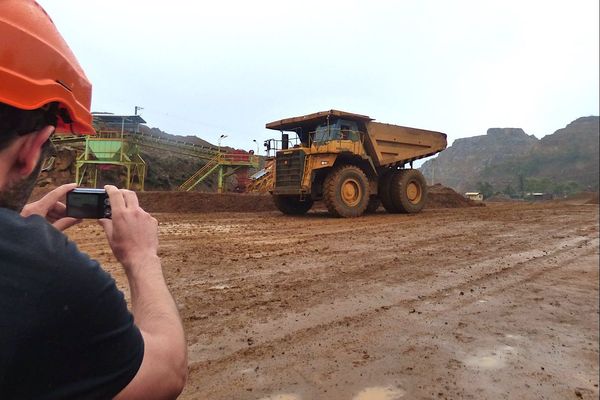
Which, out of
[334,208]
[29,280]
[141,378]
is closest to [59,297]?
[29,280]

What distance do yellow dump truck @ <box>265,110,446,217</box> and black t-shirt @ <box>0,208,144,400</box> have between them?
10.5 meters

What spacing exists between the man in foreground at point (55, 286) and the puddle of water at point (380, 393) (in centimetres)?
173

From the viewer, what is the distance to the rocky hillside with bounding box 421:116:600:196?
8219cm

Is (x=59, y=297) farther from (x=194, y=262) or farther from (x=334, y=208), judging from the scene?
(x=334, y=208)

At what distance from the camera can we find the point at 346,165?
1236 centimetres

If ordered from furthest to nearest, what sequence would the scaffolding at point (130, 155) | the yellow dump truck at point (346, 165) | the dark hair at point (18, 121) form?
the scaffolding at point (130, 155) < the yellow dump truck at point (346, 165) < the dark hair at point (18, 121)

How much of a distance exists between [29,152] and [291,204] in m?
12.5

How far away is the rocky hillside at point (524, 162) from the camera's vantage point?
3236 inches

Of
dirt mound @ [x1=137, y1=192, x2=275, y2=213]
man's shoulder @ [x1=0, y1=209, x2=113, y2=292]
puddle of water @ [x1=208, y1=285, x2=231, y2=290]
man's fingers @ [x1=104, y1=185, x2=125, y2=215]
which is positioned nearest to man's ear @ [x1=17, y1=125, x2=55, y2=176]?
man's shoulder @ [x1=0, y1=209, x2=113, y2=292]

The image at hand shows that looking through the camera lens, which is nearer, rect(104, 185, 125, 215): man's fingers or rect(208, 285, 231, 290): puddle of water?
rect(104, 185, 125, 215): man's fingers

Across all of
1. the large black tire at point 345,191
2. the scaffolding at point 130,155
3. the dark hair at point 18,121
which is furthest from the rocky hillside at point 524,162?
the dark hair at point 18,121

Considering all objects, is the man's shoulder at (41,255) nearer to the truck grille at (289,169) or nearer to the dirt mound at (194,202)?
the truck grille at (289,169)

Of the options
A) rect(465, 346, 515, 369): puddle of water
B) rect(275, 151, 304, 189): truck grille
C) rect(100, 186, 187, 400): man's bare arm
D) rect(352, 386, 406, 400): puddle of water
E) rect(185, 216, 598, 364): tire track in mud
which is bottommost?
rect(352, 386, 406, 400): puddle of water

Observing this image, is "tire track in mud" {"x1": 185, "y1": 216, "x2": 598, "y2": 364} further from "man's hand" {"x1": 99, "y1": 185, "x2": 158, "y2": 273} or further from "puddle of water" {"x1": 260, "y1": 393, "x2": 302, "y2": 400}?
"man's hand" {"x1": 99, "y1": 185, "x2": 158, "y2": 273}
